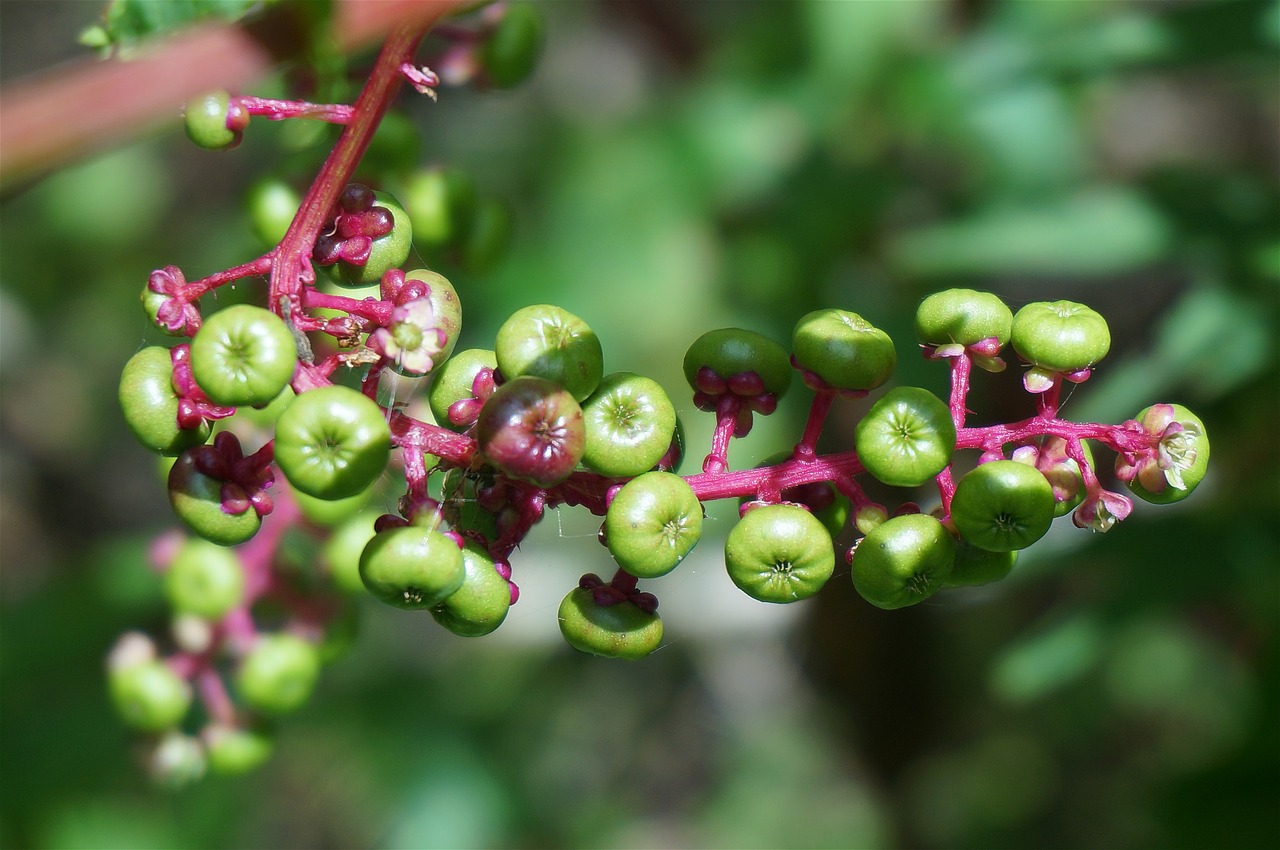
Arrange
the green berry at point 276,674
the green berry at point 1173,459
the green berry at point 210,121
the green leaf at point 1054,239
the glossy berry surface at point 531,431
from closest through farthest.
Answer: the glossy berry surface at point 531,431, the green berry at point 1173,459, the green berry at point 210,121, the green berry at point 276,674, the green leaf at point 1054,239

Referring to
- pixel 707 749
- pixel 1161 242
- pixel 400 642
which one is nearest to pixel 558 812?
pixel 400 642

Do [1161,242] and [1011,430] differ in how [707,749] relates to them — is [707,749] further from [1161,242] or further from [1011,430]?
[1011,430]

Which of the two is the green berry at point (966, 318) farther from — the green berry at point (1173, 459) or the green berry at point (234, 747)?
the green berry at point (234, 747)

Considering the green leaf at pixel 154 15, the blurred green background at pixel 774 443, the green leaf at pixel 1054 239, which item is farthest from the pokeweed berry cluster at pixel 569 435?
the green leaf at pixel 1054 239

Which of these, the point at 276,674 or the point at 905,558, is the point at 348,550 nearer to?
the point at 276,674

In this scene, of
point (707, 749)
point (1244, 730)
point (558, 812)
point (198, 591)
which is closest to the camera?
point (198, 591)
